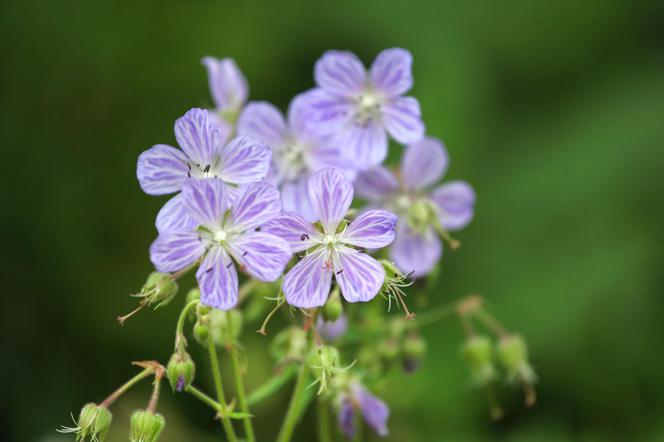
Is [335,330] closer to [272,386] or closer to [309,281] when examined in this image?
[272,386]

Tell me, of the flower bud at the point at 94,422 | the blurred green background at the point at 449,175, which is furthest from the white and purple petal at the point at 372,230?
the blurred green background at the point at 449,175

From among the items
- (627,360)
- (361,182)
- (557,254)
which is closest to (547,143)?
(557,254)

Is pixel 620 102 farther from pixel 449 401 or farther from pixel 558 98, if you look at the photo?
pixel 449 401

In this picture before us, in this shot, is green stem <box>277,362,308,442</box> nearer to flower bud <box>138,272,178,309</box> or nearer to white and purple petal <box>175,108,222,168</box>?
flower bud <box>138,272,178,309</box>

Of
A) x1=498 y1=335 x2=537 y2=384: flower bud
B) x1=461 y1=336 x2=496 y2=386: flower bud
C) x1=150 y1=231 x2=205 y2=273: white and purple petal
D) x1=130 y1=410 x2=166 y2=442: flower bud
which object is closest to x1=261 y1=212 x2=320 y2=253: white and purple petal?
x1=150 y1=231 x2=205 y2=273: white and purple petal

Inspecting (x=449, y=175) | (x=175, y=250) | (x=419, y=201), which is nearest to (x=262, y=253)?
(x=175, y=250)

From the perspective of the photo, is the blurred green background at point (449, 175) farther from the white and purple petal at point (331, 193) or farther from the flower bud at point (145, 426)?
the white and purple petal at point (331, 193)

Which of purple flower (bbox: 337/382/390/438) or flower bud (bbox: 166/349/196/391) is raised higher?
flower bud (bbox: 166/349/196/391)
